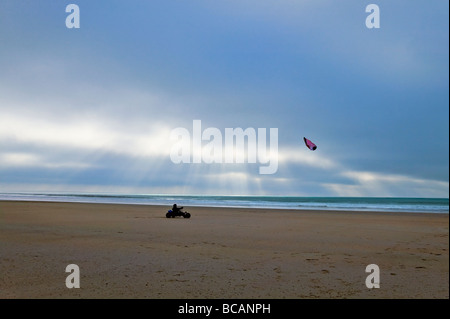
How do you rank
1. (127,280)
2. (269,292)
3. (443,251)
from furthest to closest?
(443,251) → (127,280) → (269,292)

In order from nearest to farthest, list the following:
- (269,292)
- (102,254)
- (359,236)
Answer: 1. (269,292)
2. (102,254)
3. (359,236)

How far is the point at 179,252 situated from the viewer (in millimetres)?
12273

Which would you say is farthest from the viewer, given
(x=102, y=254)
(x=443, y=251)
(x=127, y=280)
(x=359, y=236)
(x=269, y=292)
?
(x=359, y=236)

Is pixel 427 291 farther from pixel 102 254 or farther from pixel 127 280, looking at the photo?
pixel 102 254
